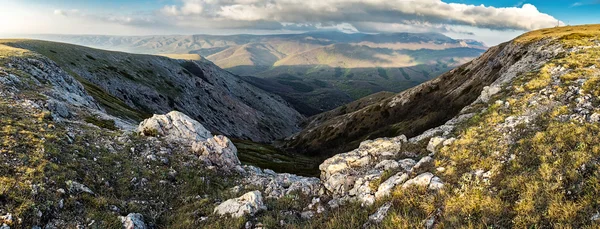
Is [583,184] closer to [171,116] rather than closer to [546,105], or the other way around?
[546,105]

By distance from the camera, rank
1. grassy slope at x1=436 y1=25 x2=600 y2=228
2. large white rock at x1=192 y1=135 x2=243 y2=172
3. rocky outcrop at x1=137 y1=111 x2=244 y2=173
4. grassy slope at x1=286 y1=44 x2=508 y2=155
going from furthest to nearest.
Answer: grassy slope at x1=286 y1=44 x2=508 y2=155 → rocky outcrop at x1=137 y1=111 x2=244 y2=173 → large white rock at x1=192 y1=135 x2=243 y2=172 → grassy slope at x1=436 y1=25 x2=600 y2=228

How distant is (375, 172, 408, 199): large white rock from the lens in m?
15.1

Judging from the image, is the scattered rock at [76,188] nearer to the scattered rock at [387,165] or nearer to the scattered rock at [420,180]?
the scattered rock at [420,180]

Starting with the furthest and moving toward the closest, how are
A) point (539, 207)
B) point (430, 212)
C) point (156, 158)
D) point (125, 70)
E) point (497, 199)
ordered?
point (125, 70), point (156, 158), point (430, 212), point (497, 199), point (539, 207)

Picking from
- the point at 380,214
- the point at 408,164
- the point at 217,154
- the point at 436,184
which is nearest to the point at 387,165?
the point at 408,164

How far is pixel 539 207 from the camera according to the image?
393 inches

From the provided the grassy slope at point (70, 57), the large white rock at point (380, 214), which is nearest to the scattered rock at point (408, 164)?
the large white rock at point (380, 214)

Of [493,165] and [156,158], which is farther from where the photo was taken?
[156,158]

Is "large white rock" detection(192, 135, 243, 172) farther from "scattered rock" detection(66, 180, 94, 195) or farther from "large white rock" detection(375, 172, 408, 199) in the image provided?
"large white rock" detection(375, 172, 408, 199)

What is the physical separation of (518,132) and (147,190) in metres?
25.1

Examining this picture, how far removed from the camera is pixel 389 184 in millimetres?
15805

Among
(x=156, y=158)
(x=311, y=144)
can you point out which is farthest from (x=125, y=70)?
(x=156, y=158)

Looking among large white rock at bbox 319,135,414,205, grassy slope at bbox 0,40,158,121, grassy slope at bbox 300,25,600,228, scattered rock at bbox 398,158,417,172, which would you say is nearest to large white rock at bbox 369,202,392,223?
grassy slope at bbox 300,25,600,228

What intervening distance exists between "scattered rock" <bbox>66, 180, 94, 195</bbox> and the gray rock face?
3.93 metres
